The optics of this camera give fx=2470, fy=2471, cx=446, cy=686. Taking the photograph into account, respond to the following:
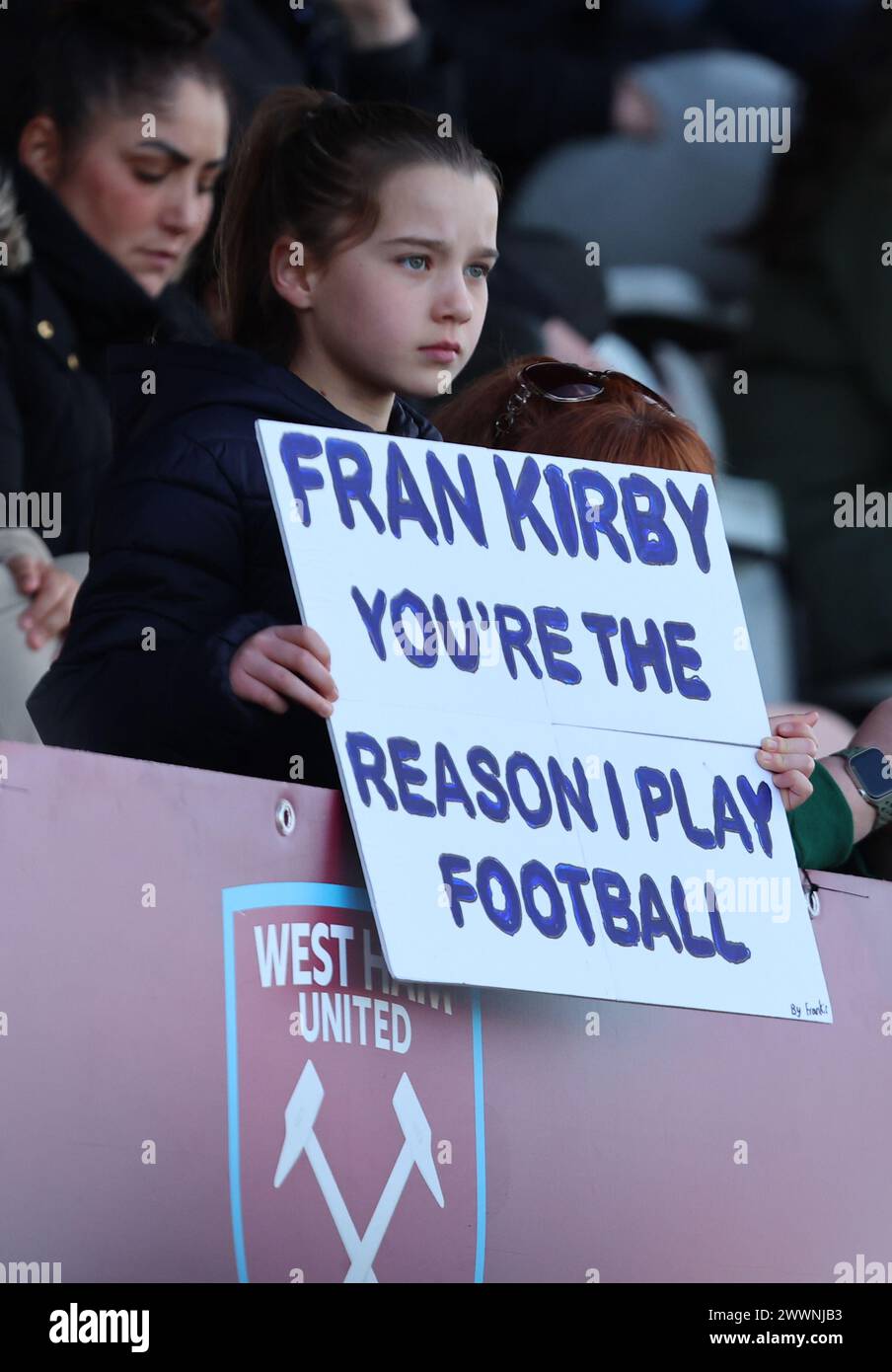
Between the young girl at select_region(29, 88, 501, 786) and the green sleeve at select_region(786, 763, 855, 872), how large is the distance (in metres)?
0.56

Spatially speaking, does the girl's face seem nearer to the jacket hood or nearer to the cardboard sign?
the jacket hood

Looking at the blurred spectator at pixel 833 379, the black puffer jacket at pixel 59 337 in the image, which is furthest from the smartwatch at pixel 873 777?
the blurred spectator at pixel 833 379

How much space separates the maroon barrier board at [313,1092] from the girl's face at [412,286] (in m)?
0.72

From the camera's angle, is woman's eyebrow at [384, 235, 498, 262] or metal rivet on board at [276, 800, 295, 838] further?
woman's eyebrow at [384, 235, 498, 262]

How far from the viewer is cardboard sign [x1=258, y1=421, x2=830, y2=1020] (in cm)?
251

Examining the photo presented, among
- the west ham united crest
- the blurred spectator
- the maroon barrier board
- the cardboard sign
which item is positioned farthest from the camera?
the blurred spectator

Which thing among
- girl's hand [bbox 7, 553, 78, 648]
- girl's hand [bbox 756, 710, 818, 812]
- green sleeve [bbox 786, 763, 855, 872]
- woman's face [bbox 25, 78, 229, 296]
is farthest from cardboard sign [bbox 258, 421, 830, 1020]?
woman's face [bbox 25, 78, 229, 296]

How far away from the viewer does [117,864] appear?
2312 mm

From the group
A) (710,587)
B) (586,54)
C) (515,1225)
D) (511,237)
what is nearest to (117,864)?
(515,1225)

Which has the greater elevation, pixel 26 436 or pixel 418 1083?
pixel 26 436

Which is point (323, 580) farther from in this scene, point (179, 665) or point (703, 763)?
point (703, 763)

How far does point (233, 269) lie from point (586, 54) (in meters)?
3.34

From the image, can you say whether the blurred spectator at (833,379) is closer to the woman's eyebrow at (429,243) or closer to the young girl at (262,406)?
the young girl at (262,406)

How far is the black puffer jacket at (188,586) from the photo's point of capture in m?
2.70
